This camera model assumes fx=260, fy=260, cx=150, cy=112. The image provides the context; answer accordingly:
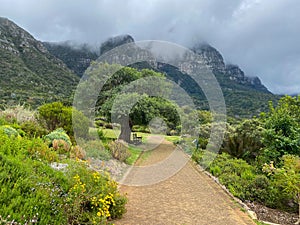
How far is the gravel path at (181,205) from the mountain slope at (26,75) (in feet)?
98.9

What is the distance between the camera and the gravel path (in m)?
5.12

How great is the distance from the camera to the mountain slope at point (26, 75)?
38.4m

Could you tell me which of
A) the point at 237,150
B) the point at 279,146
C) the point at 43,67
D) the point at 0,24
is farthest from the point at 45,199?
the point at 0,24

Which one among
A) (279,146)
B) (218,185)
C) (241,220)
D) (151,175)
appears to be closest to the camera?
(241,220)

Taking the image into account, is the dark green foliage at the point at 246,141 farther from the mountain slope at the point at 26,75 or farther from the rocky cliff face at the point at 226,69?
the rocky cliff face at the point at 226,69

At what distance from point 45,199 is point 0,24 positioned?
6971cm

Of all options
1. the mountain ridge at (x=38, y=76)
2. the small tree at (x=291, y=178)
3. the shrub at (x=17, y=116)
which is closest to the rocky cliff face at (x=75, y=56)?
the mountain ridge at (x=38, y=76)

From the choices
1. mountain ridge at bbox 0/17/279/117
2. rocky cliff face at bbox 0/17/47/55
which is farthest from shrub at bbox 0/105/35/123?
rocky cliff face at bbox 0/17/47/55

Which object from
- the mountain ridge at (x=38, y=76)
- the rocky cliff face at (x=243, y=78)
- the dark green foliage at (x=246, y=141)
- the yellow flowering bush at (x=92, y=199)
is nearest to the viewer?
the yellow flowering bush at (x=92, y=199)

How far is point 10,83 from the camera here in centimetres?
4222

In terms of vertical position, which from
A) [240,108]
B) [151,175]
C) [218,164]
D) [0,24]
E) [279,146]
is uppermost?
[0,24]

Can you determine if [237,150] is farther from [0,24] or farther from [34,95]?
[0,24]

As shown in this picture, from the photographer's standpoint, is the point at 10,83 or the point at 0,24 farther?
the point at 0,24

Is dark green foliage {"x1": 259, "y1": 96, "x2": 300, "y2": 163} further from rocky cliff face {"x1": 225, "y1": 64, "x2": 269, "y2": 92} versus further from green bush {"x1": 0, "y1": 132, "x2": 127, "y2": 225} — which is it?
rocky cliff face {"x1": 225, "y1": 64, "x2": 269, "y2": 92}
